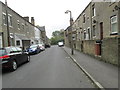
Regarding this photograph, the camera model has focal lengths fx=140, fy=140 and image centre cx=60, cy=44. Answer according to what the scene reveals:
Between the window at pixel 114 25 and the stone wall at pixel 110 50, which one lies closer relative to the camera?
the stone wall at pixel 110 50

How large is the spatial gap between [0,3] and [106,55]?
50.4 feet

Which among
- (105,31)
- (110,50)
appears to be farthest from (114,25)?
(110,50)

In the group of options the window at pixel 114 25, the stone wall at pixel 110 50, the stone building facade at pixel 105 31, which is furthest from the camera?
the window at pixel 114 25

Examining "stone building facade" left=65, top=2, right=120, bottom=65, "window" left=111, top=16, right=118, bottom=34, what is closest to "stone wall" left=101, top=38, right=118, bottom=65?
"stone building facade" left=65, top=2, right=120, bottom=65

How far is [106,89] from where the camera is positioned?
4.96 meters

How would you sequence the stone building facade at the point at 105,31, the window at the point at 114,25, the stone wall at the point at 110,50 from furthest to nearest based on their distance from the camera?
the window at the point at 114,25 → the stone building facade at the point at 105,31 → the stone wall at the point at 110,50

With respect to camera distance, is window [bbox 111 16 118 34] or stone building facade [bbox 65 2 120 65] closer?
stone building facade [bbox 65 2 120 65]

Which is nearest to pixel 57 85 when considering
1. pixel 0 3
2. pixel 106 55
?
pixel 106 55

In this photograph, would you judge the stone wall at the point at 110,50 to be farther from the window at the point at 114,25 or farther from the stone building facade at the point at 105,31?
the window at the point at 114,25

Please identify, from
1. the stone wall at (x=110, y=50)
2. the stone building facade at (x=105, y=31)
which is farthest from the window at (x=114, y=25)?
the stone wall at (x=110, y=50)

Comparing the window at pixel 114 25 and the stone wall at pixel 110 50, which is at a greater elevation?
the window at pixel 114 25

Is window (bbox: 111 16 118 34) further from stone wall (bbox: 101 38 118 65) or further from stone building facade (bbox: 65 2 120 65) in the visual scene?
stone wall (bbox: 101 38 118 65)

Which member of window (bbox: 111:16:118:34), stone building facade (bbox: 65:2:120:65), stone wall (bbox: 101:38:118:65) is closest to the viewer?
stone wall (bbox: 101:38:118:65)

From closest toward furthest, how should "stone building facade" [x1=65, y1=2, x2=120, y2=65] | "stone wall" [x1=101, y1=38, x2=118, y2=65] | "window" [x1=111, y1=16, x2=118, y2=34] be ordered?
"stone wall" [x1=101, y1=38, x2=118, y2=65] → "stone building facade" [x1=65, y1=2, x2=120, y2=65] → "window" [x1=111, y1=16, x2=118, y2=34]
